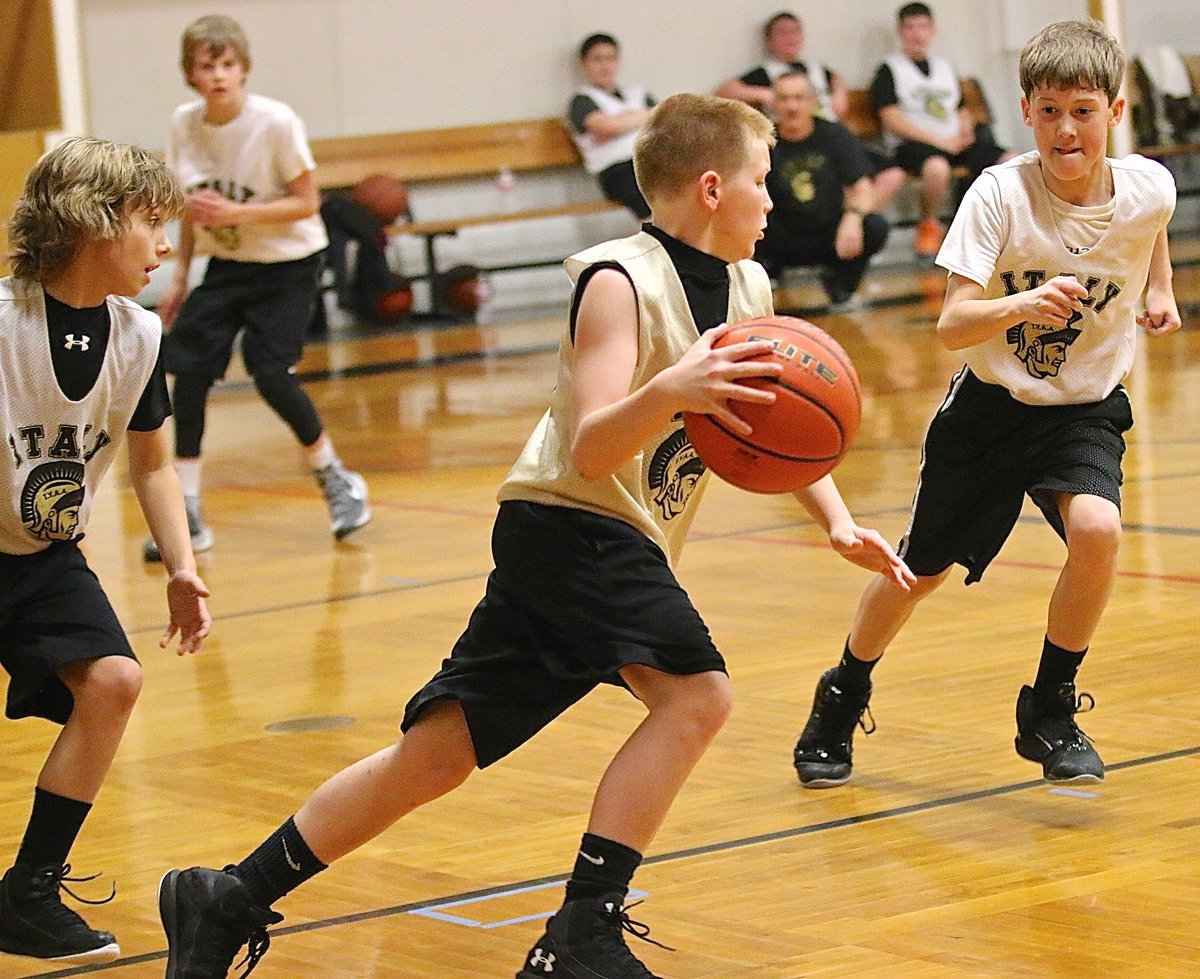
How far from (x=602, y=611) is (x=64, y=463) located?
908 millimetres

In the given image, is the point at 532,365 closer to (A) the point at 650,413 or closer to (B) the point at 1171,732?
(B) the point at 1171,732

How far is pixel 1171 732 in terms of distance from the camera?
3959 millimetres

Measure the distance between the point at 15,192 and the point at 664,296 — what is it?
31.2ft

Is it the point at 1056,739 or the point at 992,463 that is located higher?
the point at 992,463

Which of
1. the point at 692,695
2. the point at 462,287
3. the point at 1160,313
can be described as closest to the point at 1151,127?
the point at 462,287

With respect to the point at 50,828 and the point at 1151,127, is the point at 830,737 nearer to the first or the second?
the point at 50,828

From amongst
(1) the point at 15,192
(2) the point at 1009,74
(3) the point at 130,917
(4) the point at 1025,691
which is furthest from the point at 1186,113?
(3) the point at 130,917

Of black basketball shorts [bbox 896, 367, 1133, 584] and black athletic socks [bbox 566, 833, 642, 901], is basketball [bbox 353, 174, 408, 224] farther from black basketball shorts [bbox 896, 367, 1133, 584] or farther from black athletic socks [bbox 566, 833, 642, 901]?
black athletic socks [bbox 566, 833, 642, 901]

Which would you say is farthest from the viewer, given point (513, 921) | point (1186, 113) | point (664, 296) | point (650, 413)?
point (1186, 113)

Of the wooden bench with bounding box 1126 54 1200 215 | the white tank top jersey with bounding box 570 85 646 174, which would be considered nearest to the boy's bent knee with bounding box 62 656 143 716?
the white tank top jersey with bounding box 570 85 646 174

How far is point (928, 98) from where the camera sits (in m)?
15.6

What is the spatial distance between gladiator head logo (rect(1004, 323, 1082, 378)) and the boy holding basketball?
353 centimetres

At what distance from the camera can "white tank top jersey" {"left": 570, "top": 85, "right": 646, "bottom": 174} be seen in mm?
14648

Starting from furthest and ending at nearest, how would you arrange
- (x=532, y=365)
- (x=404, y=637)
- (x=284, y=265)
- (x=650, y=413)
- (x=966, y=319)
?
1. (x=532, y=365)
2. (x=284, y=265)
3. (x=404, y=637)
4. (x=966, y=319)
5. (x=650, y=413)
